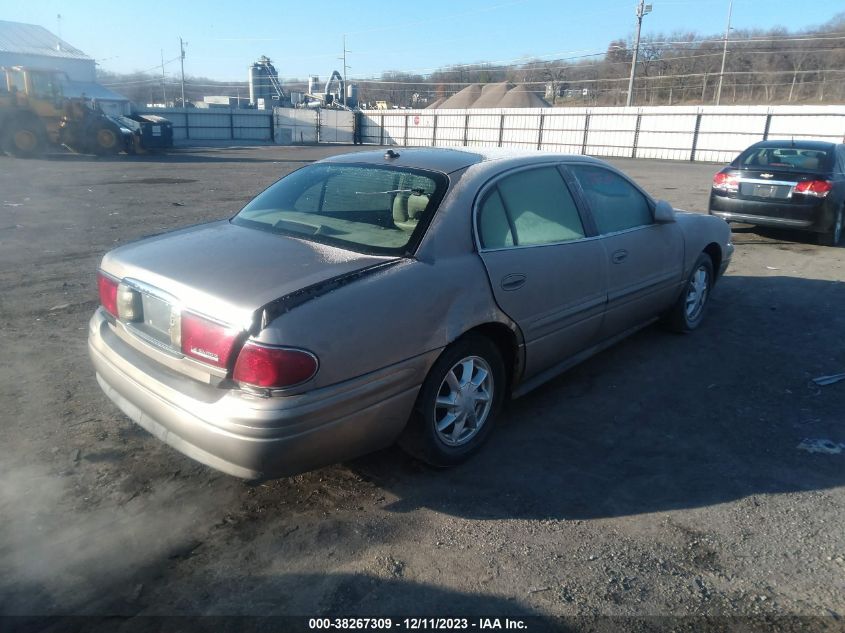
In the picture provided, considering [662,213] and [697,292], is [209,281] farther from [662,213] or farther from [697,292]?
[697,292]

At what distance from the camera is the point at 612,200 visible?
4477mm

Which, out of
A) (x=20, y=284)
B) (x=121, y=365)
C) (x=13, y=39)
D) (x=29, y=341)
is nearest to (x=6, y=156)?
(x=20, y=284)

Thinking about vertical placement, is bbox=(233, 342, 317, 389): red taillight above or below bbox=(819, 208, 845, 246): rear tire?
above

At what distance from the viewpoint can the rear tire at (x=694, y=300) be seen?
5276 mm

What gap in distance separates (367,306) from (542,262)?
134 cm

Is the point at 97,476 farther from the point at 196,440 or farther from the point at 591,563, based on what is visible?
the point at 591,563

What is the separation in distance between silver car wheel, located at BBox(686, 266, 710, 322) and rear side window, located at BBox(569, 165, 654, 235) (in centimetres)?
96

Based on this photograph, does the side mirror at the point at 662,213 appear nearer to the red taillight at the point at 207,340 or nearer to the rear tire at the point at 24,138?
the red taillight at the point at 207,340

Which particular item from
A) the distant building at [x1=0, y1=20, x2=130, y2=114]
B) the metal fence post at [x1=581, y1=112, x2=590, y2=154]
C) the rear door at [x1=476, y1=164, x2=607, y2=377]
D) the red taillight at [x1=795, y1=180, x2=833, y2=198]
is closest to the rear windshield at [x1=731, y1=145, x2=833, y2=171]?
the red taillight at [x1=795, y1=180, x2=833, y2=198]

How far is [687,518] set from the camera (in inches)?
116

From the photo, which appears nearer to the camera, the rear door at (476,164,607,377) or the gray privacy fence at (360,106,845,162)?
the rear door at (476,164,607,377)

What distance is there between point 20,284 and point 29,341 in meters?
1.97

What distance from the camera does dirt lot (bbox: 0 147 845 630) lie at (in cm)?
242

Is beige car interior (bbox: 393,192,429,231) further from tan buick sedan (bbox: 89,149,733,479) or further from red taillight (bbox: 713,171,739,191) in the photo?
red taillight (bbox: 713,171,739,191)
